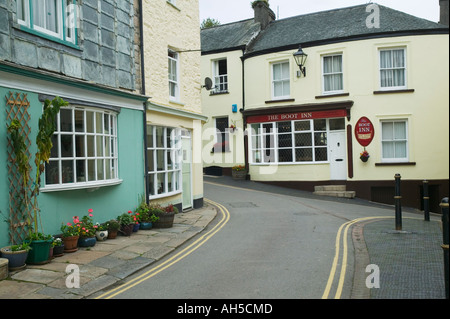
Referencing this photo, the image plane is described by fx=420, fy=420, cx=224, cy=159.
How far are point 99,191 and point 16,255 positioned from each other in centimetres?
318

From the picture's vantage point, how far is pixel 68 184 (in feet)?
31.2

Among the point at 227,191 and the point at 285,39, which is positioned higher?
the point at 285,39

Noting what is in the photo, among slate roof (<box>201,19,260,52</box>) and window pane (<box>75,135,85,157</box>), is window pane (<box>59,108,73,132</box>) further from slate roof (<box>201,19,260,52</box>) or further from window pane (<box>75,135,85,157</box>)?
slate roof (<box>201,19,260,52</box>)

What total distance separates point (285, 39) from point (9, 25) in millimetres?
16464

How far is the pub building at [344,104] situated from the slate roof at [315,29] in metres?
0.06

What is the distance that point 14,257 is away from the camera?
24.9 feet

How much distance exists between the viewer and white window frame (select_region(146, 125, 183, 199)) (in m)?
13.2

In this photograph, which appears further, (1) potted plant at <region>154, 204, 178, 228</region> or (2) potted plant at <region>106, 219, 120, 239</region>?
(1) potted plant at <region>154, 204, 178, 228</region>

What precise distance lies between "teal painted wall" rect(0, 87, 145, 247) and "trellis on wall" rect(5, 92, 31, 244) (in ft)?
0.32

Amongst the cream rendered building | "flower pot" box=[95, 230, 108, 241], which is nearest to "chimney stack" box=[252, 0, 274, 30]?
the cream rendered building

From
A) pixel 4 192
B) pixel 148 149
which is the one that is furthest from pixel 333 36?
pixel 4 192

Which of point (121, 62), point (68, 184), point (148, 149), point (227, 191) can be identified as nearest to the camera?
point (68, 184)

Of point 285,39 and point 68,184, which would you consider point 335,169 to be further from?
A: point 68,184

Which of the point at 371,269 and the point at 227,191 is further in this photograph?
the point at 227,191
